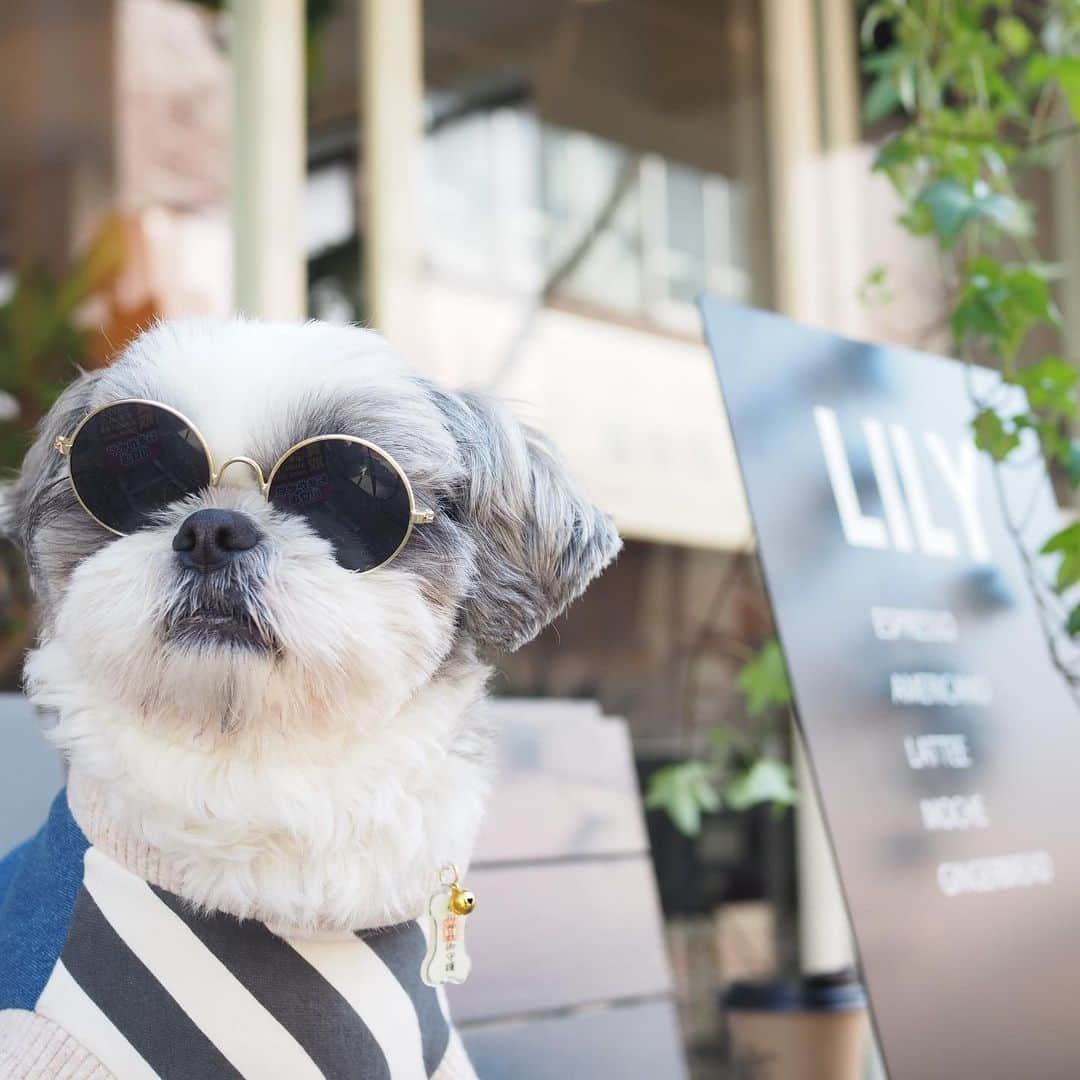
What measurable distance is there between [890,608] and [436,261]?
6.15 ft

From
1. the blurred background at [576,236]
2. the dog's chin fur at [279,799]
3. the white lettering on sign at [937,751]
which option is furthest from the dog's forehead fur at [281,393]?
the blurred background at [576,236]

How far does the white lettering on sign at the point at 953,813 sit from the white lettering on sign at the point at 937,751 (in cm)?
4

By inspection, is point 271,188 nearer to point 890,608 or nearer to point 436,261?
point 436,261

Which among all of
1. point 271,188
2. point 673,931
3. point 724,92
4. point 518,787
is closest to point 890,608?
point 518,787

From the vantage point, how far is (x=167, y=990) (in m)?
1.15

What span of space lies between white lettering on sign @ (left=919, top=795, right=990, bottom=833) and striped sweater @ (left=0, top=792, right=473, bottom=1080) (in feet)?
2.23

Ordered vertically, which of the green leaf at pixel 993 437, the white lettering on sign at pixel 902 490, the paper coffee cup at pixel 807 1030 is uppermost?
the green leaf at pixel 993 437

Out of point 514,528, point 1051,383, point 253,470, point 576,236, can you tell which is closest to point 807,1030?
point 1051,383

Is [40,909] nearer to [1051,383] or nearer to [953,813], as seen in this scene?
[953,813]

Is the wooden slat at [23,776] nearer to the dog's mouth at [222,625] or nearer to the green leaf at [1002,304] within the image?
the dog's mouth at [222,625]

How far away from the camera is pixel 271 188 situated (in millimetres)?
2787

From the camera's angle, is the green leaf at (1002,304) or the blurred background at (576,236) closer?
the green leaf at (1002,304)

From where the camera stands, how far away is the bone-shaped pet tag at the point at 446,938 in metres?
1.29

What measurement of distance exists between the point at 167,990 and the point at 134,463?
1.50ft
